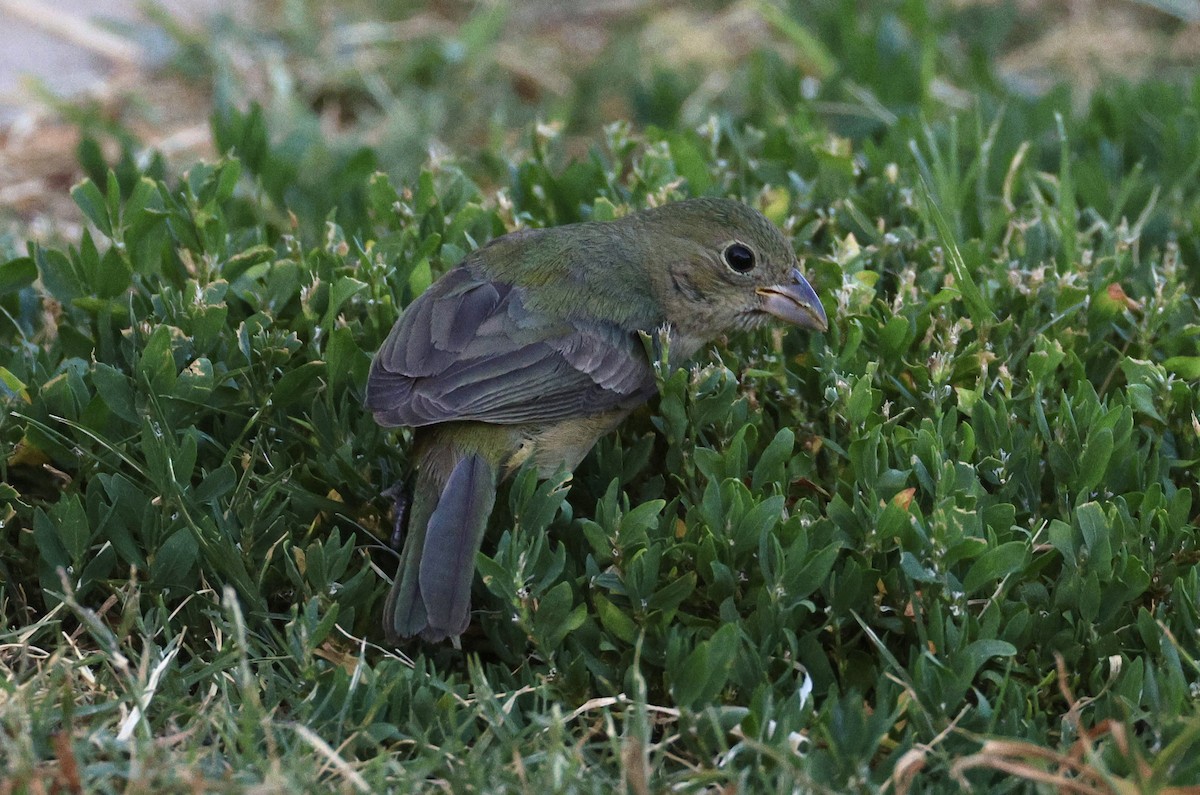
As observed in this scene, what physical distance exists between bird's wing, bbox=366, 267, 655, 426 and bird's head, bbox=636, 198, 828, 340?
291mm

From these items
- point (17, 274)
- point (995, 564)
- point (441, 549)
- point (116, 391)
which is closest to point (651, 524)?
point (441, 549)

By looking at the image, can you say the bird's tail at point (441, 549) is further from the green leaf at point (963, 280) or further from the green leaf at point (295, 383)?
the green leaf at point (963, 280)

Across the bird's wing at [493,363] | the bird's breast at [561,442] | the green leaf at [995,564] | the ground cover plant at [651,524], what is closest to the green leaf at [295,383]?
the ground cover plant at [651,524]

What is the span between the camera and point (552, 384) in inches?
155

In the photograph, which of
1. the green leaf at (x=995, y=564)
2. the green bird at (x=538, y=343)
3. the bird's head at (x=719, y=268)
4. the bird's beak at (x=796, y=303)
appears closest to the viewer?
the green leaf at (x=995, y=564)

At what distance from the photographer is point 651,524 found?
3.51m

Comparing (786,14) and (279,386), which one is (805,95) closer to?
(786,14)

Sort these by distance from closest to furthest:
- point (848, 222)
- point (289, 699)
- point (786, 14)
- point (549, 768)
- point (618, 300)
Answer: point (549, 768) < point (289, 699) < point (618, 300) < point (848, 222) < point (786, 14)

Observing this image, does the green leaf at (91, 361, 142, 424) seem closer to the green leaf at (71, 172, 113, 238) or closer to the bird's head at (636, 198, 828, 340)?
the green leaf at (71, 172, 113, 238)

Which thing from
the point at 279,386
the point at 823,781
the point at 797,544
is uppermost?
the point at 279,386

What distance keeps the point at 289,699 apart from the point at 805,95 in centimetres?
396

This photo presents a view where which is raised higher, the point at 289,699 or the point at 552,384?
the point at 552,384

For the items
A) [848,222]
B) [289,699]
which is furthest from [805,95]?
[289,699]

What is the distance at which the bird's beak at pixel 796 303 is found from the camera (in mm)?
4230
